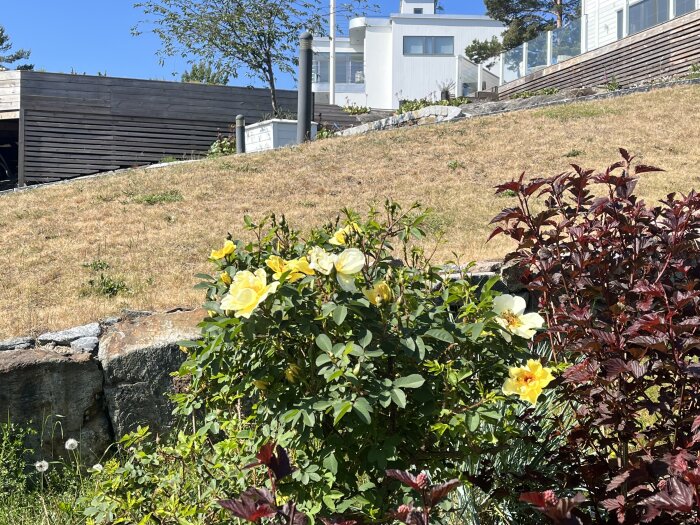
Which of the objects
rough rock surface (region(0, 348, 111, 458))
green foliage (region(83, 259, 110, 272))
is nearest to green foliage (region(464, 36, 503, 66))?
green foliage (region(83, 259, 110, 272))

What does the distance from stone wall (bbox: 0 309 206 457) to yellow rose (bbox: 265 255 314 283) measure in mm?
1622

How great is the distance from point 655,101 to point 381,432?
12799 mm

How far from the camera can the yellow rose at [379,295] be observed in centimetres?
188

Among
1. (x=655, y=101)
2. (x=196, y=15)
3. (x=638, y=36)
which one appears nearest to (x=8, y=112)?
(x=196, y=15)

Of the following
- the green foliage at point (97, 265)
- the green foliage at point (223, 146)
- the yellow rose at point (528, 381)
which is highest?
the green foliage at point (223, 146)

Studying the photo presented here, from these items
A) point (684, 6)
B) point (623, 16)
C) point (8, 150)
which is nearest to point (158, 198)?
point (8, 150)

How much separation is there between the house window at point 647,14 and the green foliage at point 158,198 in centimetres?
1466

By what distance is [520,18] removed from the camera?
1346 inches

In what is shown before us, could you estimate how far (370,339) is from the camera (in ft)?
5.69

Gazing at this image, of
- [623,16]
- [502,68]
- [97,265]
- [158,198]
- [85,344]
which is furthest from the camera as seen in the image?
[502,68]

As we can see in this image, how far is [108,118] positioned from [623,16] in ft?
47.1

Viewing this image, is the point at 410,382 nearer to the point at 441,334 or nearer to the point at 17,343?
the point at 441,334

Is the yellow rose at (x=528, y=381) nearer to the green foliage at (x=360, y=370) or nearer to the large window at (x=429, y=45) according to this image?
the green foliage at (x=360, y=370)

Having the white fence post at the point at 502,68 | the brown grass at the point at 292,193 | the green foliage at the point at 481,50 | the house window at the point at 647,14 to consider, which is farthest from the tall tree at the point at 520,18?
the brown grass at the point at 292,193
